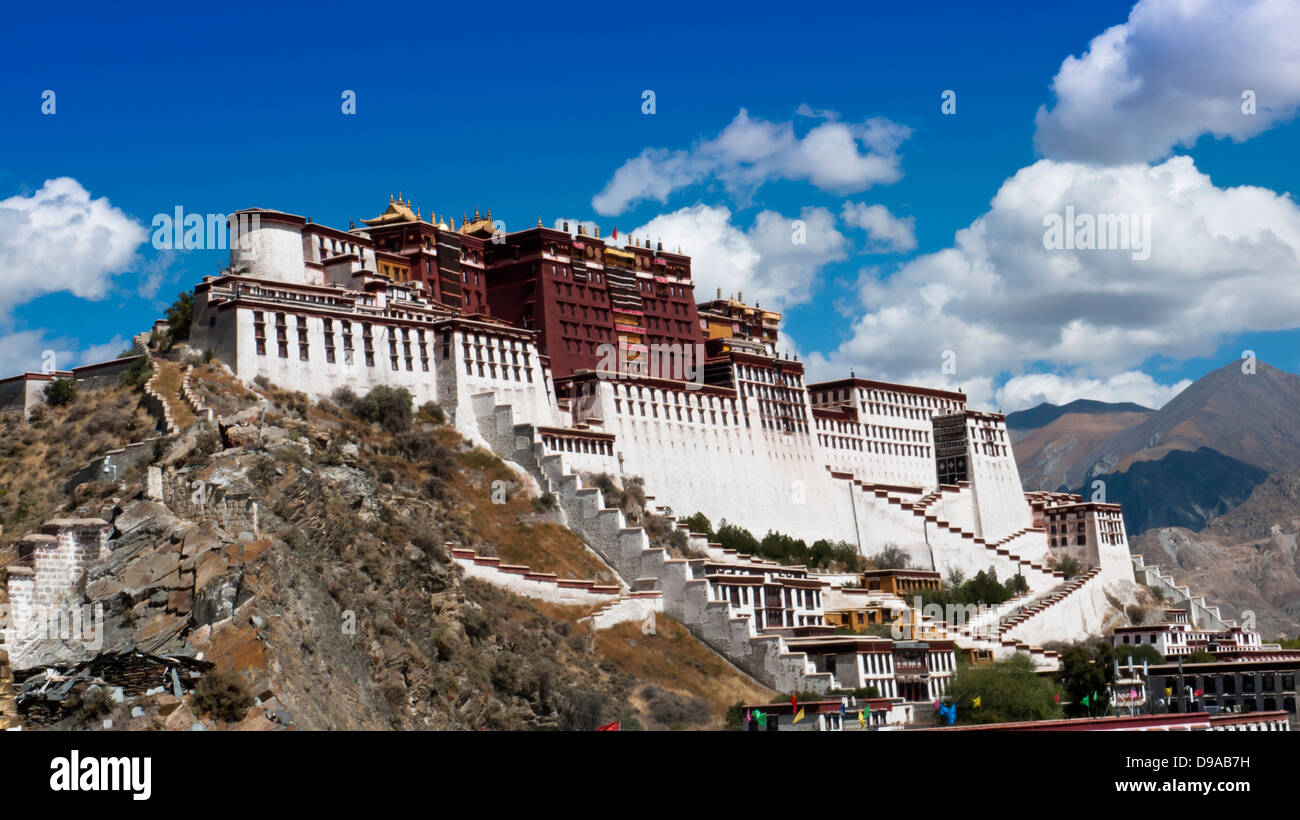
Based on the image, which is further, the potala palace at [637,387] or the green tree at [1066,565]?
the green tree at [1066,565]

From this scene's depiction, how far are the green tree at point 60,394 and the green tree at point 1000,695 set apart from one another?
149ft

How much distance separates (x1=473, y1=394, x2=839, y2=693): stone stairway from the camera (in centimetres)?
6869

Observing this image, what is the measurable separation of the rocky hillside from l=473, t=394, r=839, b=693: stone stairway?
3.41 ft

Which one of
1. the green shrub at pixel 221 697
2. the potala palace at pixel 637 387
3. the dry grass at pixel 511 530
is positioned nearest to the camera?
the green shrub at pixel 221 697

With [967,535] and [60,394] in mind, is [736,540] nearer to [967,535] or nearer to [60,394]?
[967,535]

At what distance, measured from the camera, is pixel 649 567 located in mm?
73000

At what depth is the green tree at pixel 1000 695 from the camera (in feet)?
224

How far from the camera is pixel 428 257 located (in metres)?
92.1

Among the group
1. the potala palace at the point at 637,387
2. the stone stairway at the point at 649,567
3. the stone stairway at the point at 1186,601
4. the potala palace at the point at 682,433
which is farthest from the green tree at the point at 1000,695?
the stone stairway at the point at 1186,601

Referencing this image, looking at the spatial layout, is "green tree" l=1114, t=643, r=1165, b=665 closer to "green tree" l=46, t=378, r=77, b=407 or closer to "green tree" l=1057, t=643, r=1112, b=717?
"green tree" l=1057, t=643, r=1112, b=717

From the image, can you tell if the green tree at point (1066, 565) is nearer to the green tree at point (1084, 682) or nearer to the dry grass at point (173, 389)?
the green tree at point (1084, 682)
